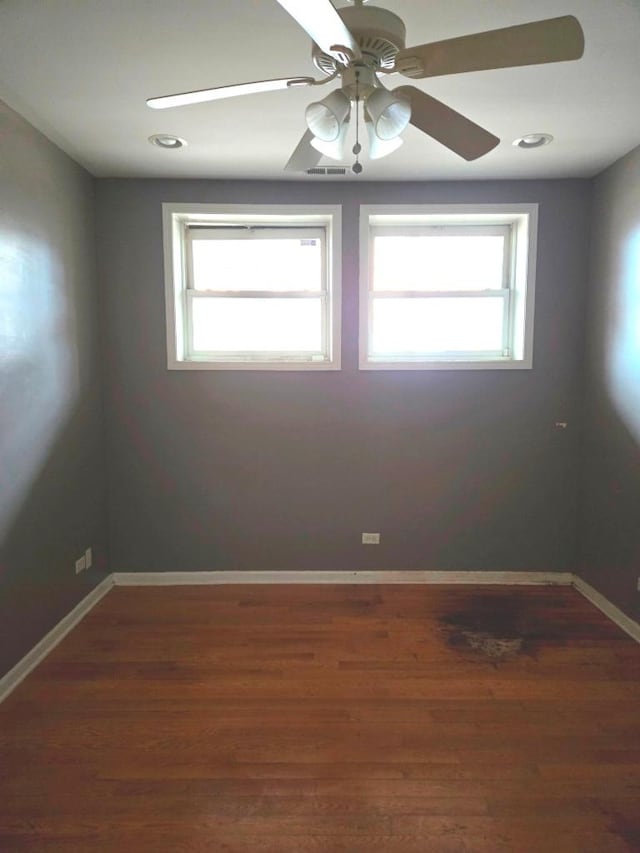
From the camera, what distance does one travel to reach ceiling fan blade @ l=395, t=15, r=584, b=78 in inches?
42.2

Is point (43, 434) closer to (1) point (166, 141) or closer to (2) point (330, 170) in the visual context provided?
(1) point (166, 141)

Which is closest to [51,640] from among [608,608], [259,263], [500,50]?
[259,263]

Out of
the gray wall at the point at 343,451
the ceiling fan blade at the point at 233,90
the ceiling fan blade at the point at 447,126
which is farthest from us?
the gray wall at the point at 343,451

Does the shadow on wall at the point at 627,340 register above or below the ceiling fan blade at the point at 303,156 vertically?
below

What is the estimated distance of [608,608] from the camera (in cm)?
267

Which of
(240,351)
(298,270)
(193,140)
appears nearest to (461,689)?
(240,351)

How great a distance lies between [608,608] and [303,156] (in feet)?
9.98

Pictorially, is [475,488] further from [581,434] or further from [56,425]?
[56,425]

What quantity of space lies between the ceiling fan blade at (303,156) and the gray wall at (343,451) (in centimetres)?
120

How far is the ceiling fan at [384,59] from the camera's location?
1.06 m

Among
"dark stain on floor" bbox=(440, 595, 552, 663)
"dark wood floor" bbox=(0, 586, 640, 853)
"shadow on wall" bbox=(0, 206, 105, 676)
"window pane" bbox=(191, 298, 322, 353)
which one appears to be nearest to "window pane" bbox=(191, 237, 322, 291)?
"window pane" bbox=(191, 298, 322, 353)

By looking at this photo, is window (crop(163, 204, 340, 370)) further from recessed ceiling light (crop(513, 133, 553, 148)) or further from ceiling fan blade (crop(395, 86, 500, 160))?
ceiling fan blade (crop(395, 86, 500, 160))

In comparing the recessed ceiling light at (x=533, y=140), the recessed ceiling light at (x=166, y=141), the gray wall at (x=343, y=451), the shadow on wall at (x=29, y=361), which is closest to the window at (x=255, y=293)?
the gray wall at (x=343, y=451)

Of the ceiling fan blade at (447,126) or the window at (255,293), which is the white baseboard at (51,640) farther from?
the ceiling fan blade at (447,126)
